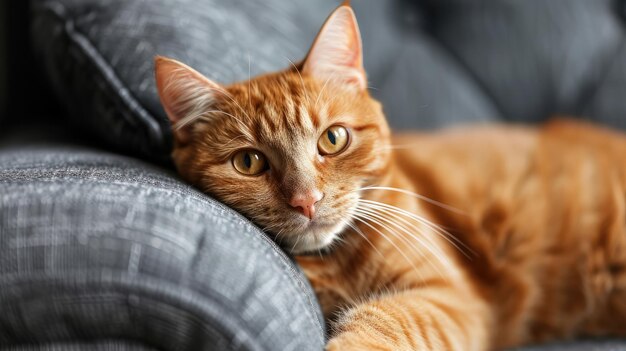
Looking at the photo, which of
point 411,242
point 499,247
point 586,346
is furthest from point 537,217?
point 411,242

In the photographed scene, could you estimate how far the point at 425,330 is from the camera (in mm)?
1214

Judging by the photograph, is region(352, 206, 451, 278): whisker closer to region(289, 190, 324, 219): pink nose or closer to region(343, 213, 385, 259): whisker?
region(343, 213, 385, 259): whisker

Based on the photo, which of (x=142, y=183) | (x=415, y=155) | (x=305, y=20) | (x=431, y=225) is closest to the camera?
(x=142, y=183)

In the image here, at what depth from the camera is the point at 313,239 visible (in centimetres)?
122

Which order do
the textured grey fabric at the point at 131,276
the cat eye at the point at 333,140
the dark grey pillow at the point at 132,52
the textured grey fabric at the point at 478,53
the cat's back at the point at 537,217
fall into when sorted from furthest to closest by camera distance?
the textured grey fabric at the point at 478,53 → the cat's back at the point at 537,217 → the dark grey pillow at the point at 132,52 → the cat eye at the point at 333,140 → the textured grey fabric at the point at 131,276

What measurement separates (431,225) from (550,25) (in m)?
1.06

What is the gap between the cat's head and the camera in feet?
3.92

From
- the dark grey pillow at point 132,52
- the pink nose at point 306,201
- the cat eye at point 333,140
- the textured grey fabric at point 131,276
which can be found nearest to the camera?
the textured grey fabric at point 131,276

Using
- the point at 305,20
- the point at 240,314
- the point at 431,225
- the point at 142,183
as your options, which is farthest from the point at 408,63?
the point at 240,314

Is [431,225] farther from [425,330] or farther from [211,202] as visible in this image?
[211,202]

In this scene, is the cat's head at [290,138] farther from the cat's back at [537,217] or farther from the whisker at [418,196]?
the cat's back at [537,217]

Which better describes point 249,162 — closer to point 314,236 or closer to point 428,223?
point 314,236

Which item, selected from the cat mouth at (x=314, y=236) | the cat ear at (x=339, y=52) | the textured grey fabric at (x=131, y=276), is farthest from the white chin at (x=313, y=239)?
the cat ear at (x=339, y=52)

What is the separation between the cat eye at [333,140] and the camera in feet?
4.19
